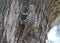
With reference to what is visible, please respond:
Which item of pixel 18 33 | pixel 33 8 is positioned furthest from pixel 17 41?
pixel 33 8

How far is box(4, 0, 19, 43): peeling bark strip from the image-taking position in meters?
0.55

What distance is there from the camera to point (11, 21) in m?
0.55

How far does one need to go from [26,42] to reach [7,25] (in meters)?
0.12

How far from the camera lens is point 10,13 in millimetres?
560

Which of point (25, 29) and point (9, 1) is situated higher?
point (9, 1)

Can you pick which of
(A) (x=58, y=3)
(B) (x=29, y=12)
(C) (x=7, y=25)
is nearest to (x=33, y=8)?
(B) (x=29, y=12)

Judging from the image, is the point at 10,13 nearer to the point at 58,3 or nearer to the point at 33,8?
the point at 33,8

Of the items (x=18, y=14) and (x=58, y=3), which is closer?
(x=18, y=14)

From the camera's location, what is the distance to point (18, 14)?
0.57m

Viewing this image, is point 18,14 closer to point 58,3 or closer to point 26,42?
point 26,42

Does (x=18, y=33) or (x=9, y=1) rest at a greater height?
(x=9, y=1)

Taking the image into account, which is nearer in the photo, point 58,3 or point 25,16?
point 25,16

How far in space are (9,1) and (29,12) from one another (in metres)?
0.09

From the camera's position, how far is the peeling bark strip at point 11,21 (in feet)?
1.80
